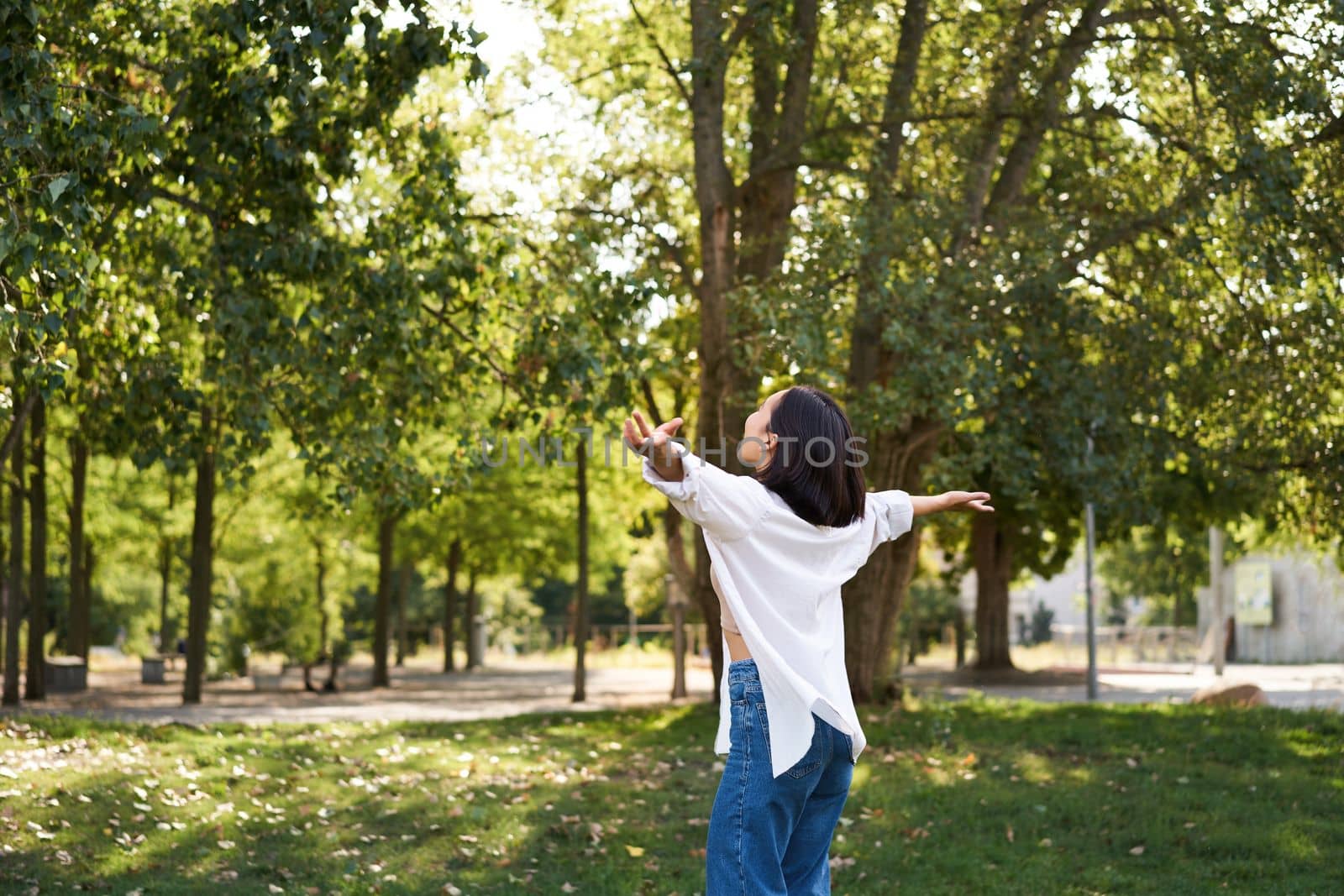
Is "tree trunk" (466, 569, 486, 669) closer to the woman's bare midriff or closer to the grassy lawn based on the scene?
the grassy lawn

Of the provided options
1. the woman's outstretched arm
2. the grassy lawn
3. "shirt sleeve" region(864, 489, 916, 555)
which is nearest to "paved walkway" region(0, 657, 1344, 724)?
the grassy lawn

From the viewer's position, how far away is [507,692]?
26.8 metres

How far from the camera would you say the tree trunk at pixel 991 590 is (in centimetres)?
2689

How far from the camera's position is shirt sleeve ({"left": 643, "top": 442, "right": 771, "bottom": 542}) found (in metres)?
3.45

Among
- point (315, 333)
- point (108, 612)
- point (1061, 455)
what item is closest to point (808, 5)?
point (1061, 455)

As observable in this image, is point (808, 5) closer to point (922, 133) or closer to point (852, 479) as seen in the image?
point (922, 133)

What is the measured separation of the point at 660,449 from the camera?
3451 millimetres

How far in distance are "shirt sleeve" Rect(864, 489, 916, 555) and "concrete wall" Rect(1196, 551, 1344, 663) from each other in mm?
41547

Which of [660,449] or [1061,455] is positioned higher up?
[1061,455]

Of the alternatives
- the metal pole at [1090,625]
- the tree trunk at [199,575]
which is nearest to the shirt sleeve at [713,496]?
the tree trunk at [199,575]

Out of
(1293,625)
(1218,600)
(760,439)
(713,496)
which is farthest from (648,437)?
(1293,625)

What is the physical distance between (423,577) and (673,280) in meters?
43.0

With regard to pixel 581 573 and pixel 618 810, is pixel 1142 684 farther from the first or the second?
pixel 618 810

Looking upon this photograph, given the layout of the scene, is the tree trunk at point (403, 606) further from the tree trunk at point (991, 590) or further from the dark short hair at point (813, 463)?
the dark short hair at point (813, 463)
